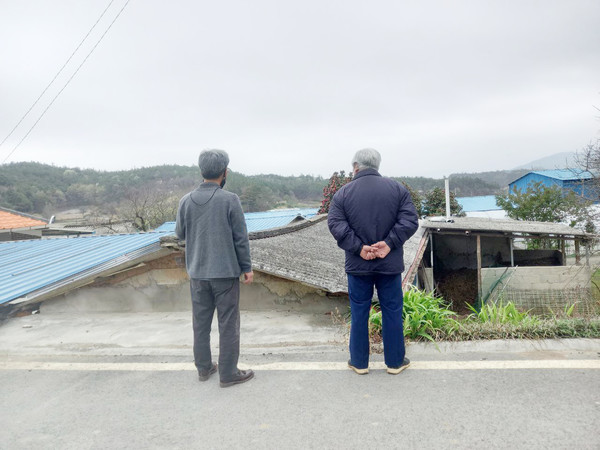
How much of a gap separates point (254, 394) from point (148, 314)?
2966 mm

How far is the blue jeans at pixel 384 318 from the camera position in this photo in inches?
123

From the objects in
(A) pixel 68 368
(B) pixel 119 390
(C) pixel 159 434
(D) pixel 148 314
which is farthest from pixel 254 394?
(D) pixel 148 314

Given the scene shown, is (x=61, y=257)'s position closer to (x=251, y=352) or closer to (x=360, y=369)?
(x=251, y=352)

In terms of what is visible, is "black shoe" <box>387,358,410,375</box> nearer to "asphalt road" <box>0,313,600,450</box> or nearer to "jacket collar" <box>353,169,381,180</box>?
→ "asphalt road" <box>0,313,600,450</box>

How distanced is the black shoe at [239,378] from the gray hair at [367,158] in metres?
1.79

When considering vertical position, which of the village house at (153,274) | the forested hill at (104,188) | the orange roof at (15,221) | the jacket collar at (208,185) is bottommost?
the village house at (153,274)

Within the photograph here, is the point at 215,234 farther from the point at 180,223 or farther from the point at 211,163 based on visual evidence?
the point at 211,163

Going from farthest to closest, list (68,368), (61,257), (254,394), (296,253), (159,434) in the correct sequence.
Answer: (61,257) → (296,253) → (68,368) → (254,394) → (159,434)

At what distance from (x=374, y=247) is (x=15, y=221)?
18.8 metres

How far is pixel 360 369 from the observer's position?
3152 mm

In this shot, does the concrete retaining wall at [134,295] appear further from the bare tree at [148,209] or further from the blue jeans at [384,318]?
the bare tree at [148,209]

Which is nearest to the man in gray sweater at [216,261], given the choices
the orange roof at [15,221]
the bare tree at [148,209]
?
the orange roof at [15,221]

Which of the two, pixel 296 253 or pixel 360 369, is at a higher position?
pixel 296 253

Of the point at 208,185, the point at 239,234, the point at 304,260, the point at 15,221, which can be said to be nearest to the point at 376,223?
the point at 239,234
